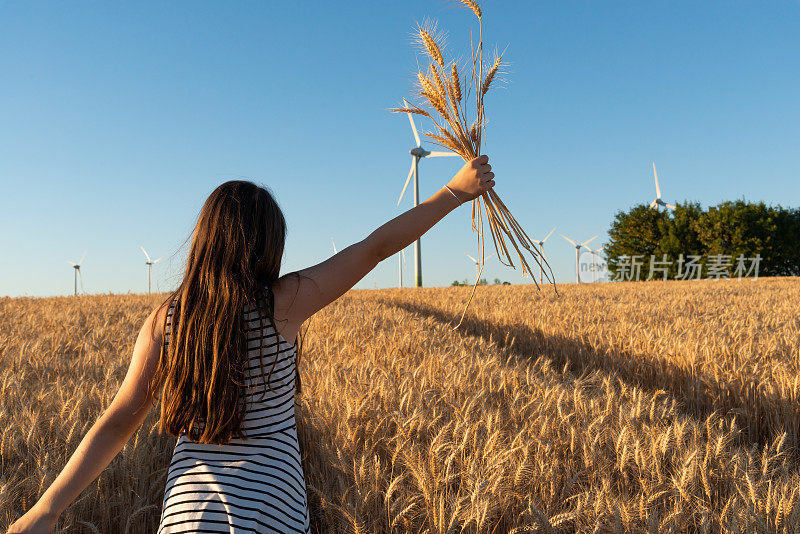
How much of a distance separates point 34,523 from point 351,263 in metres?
1.36

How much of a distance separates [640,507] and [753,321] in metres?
7.17

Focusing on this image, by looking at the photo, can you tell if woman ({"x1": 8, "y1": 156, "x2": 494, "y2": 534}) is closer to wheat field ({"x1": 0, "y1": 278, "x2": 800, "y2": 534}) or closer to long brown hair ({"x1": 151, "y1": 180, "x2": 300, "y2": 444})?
long brown hair ({"x1": 151, "y1": 180, "x2": 300, "y2": 444})

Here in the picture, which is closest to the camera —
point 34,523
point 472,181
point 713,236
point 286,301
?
point 34,523

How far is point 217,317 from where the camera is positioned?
1.74 meters

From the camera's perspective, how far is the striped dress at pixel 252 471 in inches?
63.1

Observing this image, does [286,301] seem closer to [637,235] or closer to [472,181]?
[472,181]

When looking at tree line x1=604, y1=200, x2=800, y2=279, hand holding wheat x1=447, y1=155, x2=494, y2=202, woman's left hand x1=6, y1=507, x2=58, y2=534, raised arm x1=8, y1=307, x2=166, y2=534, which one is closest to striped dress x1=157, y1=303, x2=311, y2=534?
raised arm x1=8, y1=307, x2=166, y2=534

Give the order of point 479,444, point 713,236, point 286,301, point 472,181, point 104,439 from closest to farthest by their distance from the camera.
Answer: point 104,439 < point 286,301 < point 472,181 < point 479,444 < point 713,236

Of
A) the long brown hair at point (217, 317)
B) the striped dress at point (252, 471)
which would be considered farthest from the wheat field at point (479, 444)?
the long brown hair at point (217, 317)

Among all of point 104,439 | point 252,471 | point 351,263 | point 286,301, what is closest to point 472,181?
point 351,263

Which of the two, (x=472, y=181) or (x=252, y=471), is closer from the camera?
(x=252, y=471)

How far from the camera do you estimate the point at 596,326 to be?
7.19 metres

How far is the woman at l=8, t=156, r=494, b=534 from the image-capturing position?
1.68 metres

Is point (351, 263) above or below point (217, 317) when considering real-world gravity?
above
